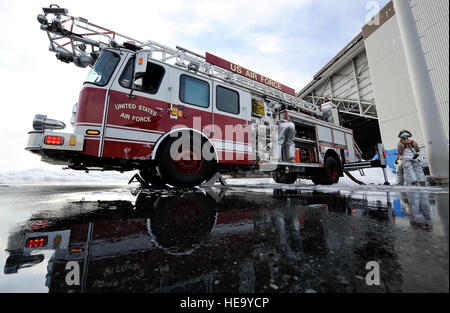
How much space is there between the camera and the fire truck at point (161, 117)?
9.46 feet

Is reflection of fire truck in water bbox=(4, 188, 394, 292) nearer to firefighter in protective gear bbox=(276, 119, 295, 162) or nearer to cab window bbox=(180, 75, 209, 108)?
cab window bbox=(180, 75, 209, 108)

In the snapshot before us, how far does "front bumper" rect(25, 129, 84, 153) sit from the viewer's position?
2547mm

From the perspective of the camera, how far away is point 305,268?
0.61 m

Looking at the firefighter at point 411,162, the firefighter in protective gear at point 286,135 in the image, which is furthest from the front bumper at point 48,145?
the firefighter at point 411,162

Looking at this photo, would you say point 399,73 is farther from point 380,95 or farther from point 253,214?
point 253,214

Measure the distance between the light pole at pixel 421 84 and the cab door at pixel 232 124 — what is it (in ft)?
9.86

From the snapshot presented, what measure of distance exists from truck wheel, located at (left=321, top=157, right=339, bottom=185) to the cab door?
9.88ft

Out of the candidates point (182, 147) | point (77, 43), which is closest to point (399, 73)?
point (182, 147)

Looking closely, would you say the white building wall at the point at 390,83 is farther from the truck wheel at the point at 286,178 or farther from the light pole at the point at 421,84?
the light pole at the point at 421,84

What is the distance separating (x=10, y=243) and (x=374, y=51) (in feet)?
54.2

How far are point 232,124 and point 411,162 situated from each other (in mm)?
4834

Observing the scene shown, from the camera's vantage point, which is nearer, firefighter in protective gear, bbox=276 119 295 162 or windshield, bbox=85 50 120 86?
windshield, bbox=85 50 120 86

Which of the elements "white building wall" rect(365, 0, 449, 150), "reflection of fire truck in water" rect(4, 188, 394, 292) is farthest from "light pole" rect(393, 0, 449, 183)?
"white building wall" rect(365, 0, 449, 150)

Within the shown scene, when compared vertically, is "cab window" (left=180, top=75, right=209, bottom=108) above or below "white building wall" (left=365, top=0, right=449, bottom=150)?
below
